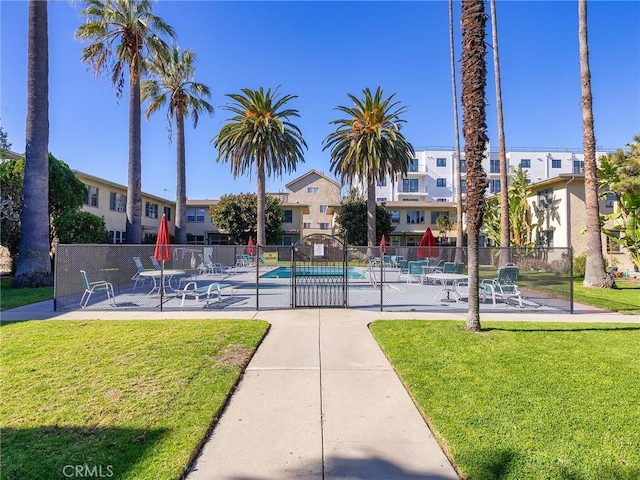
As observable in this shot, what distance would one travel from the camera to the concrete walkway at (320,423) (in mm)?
3047

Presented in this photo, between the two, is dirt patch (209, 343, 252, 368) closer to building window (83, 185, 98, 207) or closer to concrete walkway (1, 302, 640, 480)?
concrete walkway (1, 302, 640, 480)

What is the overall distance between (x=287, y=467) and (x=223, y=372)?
2360 mm

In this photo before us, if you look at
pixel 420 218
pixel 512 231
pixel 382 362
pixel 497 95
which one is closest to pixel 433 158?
pixel 420 218

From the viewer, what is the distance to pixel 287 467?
3.06 metres

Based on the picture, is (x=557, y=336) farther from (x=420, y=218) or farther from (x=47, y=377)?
(x=420, y=218)

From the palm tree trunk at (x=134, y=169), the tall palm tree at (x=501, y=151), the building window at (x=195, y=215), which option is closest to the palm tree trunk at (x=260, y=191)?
the palm tree trunk at (x=134, y=169)

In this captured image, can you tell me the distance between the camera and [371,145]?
30000mm

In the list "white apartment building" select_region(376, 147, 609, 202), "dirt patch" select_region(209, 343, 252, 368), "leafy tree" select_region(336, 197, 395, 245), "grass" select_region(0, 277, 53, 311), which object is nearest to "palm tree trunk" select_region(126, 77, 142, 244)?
"grass" select_region(0, 277, 53, 311)

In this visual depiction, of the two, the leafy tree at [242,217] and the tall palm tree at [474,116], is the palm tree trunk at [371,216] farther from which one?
the tall palm tree at [474,116]

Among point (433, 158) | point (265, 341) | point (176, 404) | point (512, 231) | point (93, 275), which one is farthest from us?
point (433, 158)

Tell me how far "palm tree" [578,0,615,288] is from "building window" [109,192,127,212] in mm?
31862

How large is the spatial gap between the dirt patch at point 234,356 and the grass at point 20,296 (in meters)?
8.13

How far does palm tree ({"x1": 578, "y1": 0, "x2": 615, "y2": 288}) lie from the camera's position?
16391mm

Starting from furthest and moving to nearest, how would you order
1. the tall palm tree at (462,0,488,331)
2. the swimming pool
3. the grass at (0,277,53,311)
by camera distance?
the swimming pool < the grass at (0,277,53,311) < the tall palm tree at (462,0,488,331)
